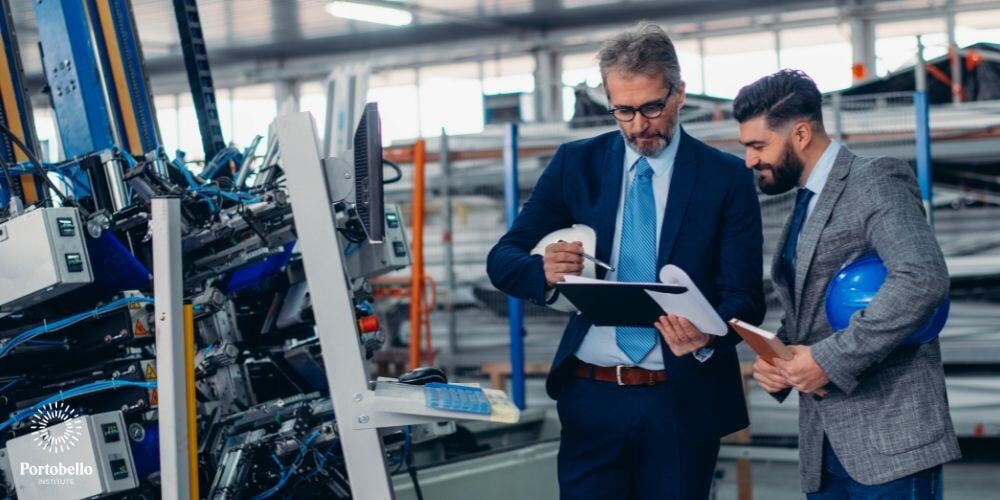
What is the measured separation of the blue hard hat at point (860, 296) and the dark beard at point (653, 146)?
0.48 metres

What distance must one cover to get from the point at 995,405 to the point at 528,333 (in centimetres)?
245

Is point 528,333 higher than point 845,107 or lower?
lower

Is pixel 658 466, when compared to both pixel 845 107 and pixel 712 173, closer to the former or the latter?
pixel 712 173

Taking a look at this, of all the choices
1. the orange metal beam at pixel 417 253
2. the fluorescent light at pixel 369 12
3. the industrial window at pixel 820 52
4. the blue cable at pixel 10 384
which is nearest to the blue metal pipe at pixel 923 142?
the orange metal beam at pixel 417 253

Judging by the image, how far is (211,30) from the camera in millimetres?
15680

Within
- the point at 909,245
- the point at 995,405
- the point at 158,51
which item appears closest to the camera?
the point at 909,245

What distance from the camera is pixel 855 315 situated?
204 cm

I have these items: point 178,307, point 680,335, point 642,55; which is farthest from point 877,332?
point 178,307

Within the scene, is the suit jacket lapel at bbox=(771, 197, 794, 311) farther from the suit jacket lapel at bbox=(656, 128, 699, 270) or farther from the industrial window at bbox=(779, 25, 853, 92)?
the industrial window at bbox=(779, 25, 853, 92)

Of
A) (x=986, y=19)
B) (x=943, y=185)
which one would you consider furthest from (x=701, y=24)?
(x=943, y=185)

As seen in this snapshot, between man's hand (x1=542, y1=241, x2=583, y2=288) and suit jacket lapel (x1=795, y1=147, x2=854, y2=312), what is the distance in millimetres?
460

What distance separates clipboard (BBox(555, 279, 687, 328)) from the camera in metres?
2.08

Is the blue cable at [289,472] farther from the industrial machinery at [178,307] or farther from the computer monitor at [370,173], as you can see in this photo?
the computer monitor at [370,173]

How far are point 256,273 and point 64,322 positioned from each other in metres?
0.61
